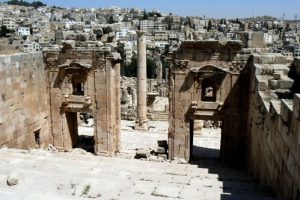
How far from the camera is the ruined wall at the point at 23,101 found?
602 inches

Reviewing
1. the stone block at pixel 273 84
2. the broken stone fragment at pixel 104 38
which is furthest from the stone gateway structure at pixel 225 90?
the broken stone fragment at pixel 104 38

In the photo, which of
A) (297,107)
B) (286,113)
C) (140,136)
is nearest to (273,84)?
(286,113)

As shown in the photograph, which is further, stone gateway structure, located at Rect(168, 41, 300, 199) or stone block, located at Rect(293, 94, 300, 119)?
stone gateway structure, located at Rect(168, 41, 300, 199)

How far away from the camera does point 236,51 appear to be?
1532 cm

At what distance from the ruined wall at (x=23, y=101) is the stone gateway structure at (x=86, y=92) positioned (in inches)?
19.9

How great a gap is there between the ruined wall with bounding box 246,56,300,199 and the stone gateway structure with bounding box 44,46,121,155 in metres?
6.54

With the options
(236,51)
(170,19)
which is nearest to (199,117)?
(236,51)

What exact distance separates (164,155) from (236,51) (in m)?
5.99

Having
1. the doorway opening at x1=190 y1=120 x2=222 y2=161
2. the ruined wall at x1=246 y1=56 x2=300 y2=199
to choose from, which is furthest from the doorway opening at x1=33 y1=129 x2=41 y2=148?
the ruined wall at x1=246 y1=56 x2=300 y2=199

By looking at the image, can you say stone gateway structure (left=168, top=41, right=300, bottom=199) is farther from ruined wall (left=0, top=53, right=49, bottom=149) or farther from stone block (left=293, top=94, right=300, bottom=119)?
ruined wall (left=0, top=53, right=49, bottom=149)

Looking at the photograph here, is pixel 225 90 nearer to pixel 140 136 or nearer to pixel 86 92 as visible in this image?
pixel 86 92

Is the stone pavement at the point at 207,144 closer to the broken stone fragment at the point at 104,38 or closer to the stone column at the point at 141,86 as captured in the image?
the stone column at the point at 141,86

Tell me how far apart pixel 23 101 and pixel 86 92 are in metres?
2.94

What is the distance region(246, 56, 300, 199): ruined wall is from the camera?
699 cm
